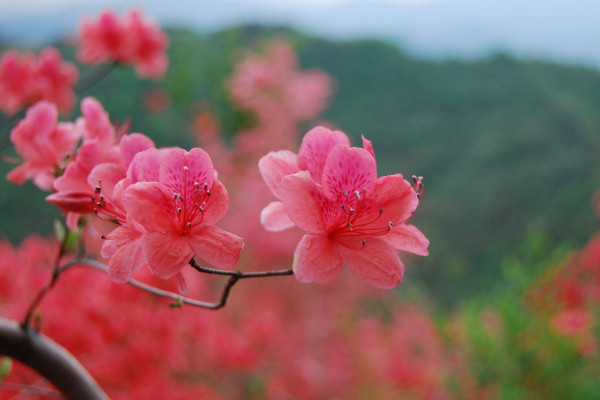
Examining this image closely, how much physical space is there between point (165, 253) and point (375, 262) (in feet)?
0.63

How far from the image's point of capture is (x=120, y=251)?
43cm

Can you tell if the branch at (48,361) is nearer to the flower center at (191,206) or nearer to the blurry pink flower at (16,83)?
the flower center at (191,206)

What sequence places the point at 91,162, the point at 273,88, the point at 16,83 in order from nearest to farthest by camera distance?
the point at 91,162, the point at 16,83, the point at 273,88

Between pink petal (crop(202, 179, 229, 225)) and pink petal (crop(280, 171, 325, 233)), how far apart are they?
56 mm

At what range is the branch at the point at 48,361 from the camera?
55 centimetres

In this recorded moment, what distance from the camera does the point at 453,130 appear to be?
6.20 meters

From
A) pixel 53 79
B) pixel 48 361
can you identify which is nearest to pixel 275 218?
pixel 48 361

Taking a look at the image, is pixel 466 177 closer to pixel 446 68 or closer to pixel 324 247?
pixel 446 68

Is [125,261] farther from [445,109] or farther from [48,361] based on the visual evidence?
[445,109]

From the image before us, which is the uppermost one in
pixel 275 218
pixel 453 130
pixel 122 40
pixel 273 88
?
pixel 275 218

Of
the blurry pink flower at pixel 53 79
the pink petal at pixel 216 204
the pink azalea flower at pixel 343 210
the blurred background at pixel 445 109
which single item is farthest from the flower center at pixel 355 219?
the blurred background at pixel 445 109

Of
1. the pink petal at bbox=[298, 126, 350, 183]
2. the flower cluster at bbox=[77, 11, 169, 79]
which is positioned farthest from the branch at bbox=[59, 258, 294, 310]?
the flower cluster at bbox=[77, 11, 169, 79]

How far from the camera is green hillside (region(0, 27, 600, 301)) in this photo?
4977 mm

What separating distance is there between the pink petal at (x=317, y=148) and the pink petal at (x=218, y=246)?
0.36 ft
